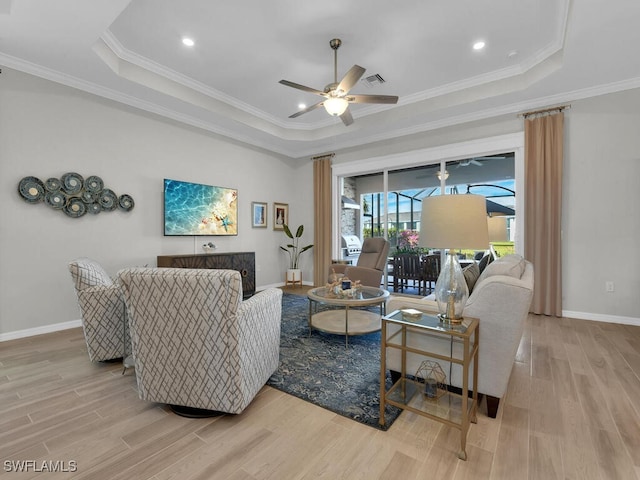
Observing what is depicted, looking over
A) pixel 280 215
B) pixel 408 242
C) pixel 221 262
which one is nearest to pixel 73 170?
pixel 221 262

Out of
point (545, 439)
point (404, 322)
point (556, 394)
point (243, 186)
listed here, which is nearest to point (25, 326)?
point (243, 186)

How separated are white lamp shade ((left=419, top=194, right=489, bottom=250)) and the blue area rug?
1095 millimetres

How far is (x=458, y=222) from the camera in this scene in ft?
5.07

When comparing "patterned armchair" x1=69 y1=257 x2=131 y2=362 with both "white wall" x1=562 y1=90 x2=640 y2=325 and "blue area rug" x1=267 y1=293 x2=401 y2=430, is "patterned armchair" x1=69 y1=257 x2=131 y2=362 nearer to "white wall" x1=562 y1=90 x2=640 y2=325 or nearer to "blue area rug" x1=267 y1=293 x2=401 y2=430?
"blue area rug" x1=267 y1=293 x2=401 y2=430

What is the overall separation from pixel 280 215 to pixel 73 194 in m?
3.45

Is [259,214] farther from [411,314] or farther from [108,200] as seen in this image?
[411,314]

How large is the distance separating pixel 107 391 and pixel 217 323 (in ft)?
3.94

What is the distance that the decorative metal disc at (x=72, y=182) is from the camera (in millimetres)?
3406

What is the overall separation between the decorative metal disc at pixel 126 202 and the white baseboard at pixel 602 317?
233 inches

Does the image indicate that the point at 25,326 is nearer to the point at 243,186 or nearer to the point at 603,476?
the point at 243,186

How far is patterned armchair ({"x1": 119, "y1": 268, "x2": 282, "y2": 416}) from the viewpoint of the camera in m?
1.61

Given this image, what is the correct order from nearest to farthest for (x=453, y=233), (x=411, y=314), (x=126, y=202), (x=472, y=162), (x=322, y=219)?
(x=453, y=233)
(x=411, y=314)
(x=126, y=202)
(x=472, y=162)
(x=322, y=219)

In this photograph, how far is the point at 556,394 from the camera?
6.64 ft

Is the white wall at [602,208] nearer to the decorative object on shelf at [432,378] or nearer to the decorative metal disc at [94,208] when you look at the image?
the decorative object on shelf at [432,378]
